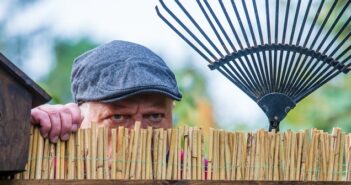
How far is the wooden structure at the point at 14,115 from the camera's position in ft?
7.35

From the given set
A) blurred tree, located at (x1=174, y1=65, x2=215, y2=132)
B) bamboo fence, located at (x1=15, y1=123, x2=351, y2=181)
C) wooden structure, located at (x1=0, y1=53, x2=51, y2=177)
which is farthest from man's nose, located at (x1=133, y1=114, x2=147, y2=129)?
blurred tree, located at (x1=174, y1=65, x2=215, y2=132)

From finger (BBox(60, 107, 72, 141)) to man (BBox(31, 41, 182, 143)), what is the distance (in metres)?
0.42

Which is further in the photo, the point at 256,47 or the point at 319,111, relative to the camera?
the point at 319,111

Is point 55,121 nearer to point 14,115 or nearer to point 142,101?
point 14,115

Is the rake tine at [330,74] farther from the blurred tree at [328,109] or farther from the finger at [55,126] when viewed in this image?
the blurred tree at [328,109]

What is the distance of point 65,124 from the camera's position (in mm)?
2352

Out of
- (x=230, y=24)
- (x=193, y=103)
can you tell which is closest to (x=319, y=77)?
(x=230, y=24)

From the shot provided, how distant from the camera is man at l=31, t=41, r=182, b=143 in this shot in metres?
2.86

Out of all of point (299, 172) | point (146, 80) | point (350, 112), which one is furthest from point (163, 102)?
point (350, 112)

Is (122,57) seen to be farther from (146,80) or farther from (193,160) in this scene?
(193,160)

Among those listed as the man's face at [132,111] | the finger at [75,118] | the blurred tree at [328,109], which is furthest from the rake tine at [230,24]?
the blurred tree at [328,109]

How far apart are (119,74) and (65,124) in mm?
592

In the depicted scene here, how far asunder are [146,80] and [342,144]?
0.60 m

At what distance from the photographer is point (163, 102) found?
9.66 feet
